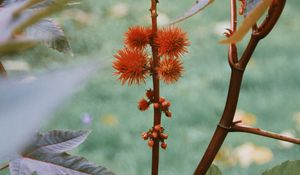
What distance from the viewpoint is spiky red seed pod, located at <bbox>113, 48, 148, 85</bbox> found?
436 mm

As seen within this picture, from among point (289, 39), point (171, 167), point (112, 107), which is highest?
point (289, 39)

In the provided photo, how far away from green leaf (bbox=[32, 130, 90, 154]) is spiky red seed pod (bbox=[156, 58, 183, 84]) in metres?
0.11

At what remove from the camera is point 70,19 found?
218 cm

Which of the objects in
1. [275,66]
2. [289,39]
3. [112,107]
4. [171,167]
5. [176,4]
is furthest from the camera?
[176,4]

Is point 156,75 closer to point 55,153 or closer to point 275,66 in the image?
point 55,153

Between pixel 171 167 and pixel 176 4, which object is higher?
pixel 176 4

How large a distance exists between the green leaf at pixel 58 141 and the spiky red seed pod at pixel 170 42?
0.12m

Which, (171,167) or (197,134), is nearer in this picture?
(171,167)

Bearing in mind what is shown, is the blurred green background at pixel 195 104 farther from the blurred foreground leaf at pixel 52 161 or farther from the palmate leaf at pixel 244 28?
the palmate leaf at pixel 244 28

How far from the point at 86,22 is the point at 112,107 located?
0.50m

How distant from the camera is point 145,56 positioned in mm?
447

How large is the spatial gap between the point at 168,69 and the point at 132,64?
27 mm

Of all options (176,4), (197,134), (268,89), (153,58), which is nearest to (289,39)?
(268,89)

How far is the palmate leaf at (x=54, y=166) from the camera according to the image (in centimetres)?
44
